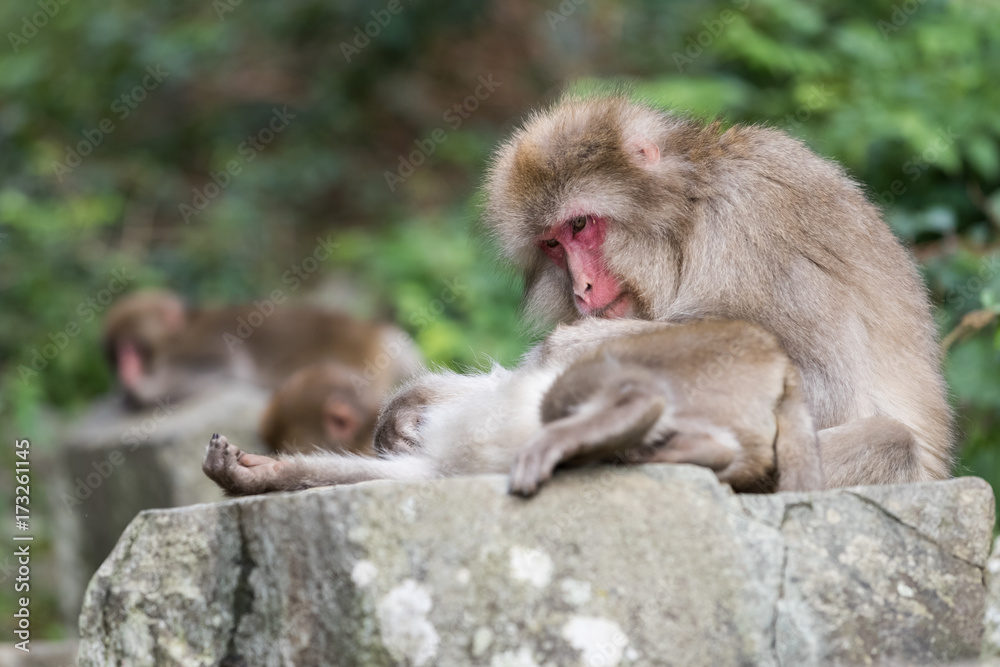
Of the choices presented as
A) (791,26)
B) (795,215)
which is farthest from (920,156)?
(795,215)

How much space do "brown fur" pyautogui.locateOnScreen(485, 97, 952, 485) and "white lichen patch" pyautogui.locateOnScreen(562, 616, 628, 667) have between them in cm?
93

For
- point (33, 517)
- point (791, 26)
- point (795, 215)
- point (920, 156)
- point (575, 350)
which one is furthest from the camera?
point (33, 517)

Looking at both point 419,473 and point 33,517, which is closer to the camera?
point 419,473

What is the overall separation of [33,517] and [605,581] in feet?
24.7

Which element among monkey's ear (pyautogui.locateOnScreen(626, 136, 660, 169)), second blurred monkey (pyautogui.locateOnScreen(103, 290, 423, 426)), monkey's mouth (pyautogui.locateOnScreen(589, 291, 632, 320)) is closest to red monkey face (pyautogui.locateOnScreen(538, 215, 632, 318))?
monkey's mouth (pyautogui.locateOnScreen(589, 291, 632, 320))

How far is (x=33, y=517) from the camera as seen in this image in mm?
8852

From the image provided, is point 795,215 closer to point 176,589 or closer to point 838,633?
point 838,633

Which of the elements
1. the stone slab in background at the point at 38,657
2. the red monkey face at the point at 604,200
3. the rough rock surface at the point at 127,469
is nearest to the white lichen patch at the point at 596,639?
the red monkey face at the point at 604,200

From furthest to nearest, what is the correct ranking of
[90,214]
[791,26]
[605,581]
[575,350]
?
[90,214] → [791,26] → [575,350] → [605,581]

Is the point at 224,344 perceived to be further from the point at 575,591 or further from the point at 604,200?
the point at 575,591

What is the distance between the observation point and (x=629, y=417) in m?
2.55

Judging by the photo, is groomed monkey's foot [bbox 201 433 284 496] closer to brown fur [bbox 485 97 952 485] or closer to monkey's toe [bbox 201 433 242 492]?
monkey's toe [bbox 201 433 242 492]

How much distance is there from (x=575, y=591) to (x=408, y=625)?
1.27 feet

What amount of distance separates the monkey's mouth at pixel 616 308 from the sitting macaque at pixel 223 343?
5846 millimetres
